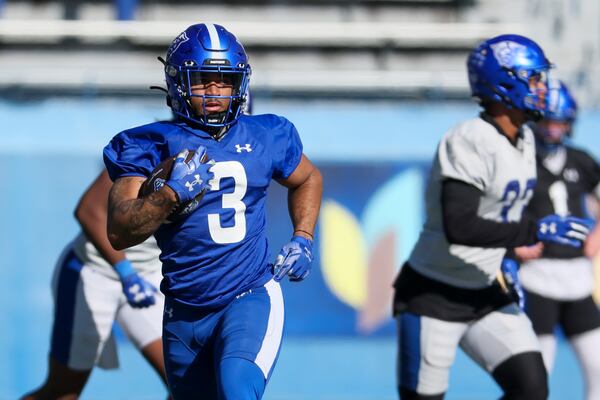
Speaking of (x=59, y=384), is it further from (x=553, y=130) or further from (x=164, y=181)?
(x=553, y=130)

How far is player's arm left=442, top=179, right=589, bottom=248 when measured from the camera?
4.55 metres

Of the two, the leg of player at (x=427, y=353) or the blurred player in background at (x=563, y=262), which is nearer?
the leg of player at (x=427, y=353)

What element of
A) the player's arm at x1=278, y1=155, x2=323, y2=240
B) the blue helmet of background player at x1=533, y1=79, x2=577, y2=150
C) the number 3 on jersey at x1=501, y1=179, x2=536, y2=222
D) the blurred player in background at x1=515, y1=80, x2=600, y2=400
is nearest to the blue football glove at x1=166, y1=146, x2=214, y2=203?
the player's arm at x1=278, y1=155, x2=323, y2=240

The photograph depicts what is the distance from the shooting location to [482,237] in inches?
180

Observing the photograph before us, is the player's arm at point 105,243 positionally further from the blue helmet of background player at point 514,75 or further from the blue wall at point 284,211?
the blue wall at point 284,211

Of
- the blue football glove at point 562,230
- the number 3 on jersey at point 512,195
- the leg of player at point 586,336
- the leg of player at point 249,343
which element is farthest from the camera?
the leg of player at point 586,336

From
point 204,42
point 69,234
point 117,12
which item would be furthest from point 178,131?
point 117,12

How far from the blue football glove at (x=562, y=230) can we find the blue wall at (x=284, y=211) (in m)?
2.69

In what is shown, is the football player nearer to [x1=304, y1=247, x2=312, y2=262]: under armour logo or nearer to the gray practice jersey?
[x1=304, y1=247, x2=312, y2=262]: under armour logo

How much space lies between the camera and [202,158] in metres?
3.59

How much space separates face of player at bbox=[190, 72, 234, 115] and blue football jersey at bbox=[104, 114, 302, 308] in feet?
0.29

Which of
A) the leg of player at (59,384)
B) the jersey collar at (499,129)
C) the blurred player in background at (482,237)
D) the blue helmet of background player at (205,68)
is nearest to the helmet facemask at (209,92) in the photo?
the blue helmet of background player at (205,68)

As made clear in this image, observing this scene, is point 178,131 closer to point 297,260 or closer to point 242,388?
point 297,260

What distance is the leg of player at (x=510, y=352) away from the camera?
4598 millimetres
